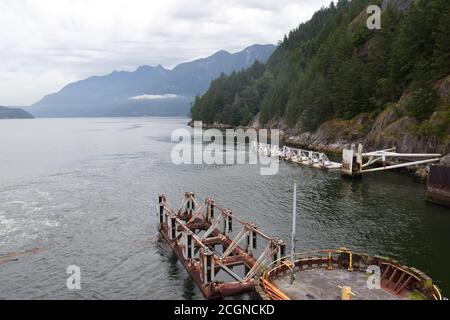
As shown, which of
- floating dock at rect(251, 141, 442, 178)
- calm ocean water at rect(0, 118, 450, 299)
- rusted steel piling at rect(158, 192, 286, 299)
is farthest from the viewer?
floating dock at rect(251, 141, 442, 178)

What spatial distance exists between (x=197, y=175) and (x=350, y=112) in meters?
50.7

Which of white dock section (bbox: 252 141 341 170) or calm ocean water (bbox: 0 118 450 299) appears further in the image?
white dock section (bbox: 252 141 341 170)

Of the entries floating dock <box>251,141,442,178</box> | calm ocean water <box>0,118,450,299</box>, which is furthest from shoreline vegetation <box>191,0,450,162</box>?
calm ocean water <box>0,118,450,299</box>

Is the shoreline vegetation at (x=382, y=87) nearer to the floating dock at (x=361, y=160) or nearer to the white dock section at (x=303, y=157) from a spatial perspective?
the floating dock at (x=361, y=160)

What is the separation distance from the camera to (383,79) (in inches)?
3664

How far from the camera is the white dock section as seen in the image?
3283 inches

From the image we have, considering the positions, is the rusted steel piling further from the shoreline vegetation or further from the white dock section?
the shoreline vegetation

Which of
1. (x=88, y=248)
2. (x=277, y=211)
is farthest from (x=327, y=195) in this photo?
(x=88, y=248)

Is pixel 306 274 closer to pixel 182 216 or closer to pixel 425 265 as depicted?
pixel 425 265

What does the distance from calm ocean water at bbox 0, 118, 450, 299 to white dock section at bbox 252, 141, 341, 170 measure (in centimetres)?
398

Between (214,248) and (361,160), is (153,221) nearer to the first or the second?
(214,248)

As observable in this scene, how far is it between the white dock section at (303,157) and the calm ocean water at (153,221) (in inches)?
157

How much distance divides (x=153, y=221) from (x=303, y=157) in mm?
52644

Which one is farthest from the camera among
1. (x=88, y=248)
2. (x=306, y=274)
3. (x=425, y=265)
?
(x=88, y=248)
